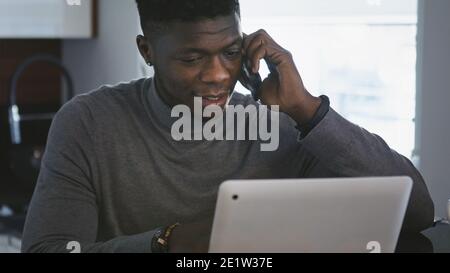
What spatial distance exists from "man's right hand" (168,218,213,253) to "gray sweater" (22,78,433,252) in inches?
4.9

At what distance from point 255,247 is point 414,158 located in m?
1.00

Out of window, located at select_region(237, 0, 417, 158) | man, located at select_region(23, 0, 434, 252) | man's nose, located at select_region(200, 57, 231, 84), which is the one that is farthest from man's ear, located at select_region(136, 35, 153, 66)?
window, located at select_region(237, 0, 417, 158)

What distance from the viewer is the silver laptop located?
2.62 feet

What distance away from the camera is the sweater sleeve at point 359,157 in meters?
1.10

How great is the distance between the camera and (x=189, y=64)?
3.74 feet

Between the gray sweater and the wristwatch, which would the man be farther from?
the wristwatch

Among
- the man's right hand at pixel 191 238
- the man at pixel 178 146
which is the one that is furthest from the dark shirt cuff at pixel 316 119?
the man's right hand at pixel 191 238

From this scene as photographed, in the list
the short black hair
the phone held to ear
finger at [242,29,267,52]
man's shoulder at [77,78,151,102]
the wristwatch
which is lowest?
the wristwatch

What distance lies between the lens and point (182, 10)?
113 cm

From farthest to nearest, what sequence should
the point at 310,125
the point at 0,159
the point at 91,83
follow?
the point at 91,83 < the point at 0,159 < the point at 310,125

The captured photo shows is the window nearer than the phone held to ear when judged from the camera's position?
No

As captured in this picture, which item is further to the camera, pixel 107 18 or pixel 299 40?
pixel 107 18

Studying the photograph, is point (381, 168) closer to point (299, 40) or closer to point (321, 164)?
point (321, 164)
